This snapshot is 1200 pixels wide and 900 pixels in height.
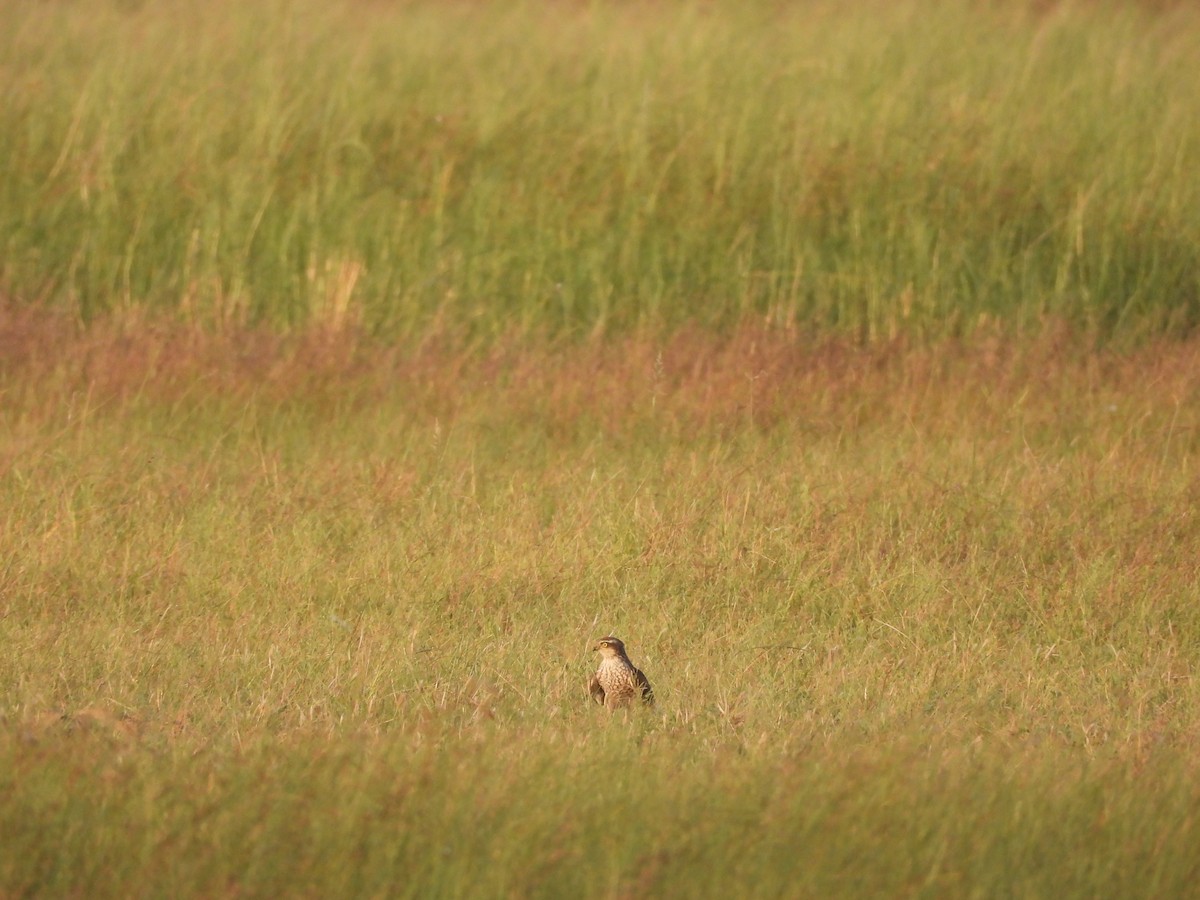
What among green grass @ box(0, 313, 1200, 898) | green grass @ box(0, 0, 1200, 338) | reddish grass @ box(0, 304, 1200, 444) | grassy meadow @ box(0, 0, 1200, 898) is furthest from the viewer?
green grass @ box(0, 0, 1200, 338)

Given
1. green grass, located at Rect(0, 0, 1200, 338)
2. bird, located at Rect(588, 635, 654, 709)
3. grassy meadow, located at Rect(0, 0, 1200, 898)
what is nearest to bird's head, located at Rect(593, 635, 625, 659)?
bird, located at Rect(588, 635, 654, 709)

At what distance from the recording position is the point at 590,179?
27.2 ft

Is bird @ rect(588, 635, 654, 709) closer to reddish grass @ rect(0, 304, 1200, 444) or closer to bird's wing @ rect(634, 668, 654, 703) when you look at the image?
bird's wing @ rect(634, 668, 654, 703)

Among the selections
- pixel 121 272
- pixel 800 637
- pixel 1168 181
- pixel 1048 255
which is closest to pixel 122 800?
A: pixel 800 637

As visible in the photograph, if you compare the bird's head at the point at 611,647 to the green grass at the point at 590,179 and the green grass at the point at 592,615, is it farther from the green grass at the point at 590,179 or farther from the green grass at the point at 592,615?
the green grass at the point at 590,179

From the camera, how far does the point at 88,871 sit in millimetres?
3293

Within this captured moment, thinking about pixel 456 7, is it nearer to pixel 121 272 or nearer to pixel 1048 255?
pixel 121 272

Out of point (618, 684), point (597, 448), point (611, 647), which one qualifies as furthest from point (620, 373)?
point (618, 684)

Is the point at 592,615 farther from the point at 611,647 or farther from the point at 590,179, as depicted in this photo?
the point at 590,179

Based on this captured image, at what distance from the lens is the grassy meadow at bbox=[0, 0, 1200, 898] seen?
350 cm

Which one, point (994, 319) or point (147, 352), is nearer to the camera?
point (147, 352)

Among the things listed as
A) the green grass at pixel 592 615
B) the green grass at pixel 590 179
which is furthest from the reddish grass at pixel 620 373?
the green grass at pixel 590 179

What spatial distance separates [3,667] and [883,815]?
232 centimetres

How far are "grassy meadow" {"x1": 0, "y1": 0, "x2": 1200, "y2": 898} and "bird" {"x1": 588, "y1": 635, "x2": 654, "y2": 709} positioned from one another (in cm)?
7
